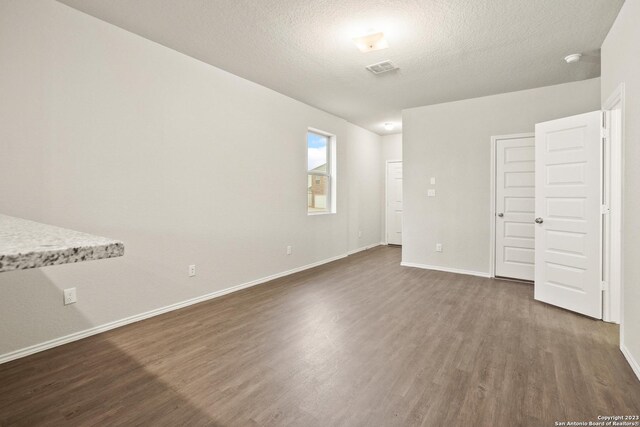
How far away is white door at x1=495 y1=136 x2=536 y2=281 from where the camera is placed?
4426mm

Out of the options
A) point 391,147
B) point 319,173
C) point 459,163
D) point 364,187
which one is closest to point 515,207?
point 459,163

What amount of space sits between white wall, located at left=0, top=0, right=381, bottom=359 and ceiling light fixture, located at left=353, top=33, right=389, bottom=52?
5.59 feet

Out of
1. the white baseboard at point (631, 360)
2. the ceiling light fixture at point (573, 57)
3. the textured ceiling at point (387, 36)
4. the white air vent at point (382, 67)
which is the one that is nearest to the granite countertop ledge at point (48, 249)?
the textured ceiling at point (387, 36)

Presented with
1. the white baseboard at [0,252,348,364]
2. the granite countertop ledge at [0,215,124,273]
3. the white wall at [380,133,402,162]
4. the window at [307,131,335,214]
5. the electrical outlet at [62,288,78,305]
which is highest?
the white wall at [380,133,402,162]

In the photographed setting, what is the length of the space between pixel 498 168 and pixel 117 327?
5038mm

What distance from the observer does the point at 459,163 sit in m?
4.98

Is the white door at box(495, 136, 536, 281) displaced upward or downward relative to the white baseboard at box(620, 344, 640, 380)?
upward

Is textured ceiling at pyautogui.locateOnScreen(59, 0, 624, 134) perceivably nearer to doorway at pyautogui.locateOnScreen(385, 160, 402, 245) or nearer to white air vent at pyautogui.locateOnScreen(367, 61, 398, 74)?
white air vent at pyautogui.locateOnScreen(367, 61, 398, 74)

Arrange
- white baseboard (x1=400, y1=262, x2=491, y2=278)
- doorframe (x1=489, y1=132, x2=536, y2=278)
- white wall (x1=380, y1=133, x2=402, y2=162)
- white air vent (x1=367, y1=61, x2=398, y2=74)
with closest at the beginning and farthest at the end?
white air vent (x1=367, y1=61, x2=398, y2=74) → doorframe (x1=489, y1=132, x2=536, y2=278) → white baseboard (x1=400, y1=262, x2=491, y2=278) → white wall (x1=380, y1=133, x2=402, y2=162)

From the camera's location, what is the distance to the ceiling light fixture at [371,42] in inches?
116

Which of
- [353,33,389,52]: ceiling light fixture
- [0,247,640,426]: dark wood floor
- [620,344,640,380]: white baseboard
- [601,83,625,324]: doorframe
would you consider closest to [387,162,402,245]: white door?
[0,247,640,426]: dark wood floor

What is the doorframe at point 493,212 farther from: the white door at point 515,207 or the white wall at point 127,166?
the white wall at point 127,166

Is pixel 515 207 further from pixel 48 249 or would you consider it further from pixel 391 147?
pixel 48 249

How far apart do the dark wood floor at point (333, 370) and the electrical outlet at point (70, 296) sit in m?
0.33
